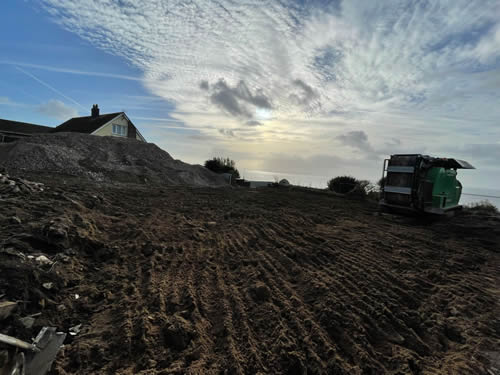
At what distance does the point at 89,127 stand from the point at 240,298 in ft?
111

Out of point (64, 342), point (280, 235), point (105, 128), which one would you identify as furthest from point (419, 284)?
point (105, 128)

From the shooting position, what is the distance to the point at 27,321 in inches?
111

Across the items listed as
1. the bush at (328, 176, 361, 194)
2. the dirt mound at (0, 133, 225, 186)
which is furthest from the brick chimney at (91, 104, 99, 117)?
the bush at (328, 176, 361, 194)

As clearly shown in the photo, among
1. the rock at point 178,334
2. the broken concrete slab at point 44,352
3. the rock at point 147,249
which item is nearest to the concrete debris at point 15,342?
the broken concrete slab at point 44,352

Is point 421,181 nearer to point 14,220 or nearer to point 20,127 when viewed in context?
point 14,220

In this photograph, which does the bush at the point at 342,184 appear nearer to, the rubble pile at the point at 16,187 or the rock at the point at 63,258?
the rubble pile at the point at 16,187

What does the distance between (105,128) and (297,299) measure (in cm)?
3358

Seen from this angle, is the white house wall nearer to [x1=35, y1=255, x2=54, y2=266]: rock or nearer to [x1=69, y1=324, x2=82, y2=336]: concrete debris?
[x1=35, y1=255, x2=54, y2=266]: rock

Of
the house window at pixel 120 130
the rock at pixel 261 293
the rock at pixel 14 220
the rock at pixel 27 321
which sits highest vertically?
the house window at pixel 120 130

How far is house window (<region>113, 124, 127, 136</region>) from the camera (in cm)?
3309

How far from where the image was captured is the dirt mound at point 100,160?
17.0 m

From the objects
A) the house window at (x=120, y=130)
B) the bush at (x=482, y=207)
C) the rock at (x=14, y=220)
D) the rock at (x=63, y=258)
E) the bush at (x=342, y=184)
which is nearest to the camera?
the rock at (x=63, y=258)

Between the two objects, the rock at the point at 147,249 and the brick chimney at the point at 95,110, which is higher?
the brick chimney at the point at 95,110

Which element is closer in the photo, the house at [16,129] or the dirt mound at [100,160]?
the dirt mound at [100,160]
